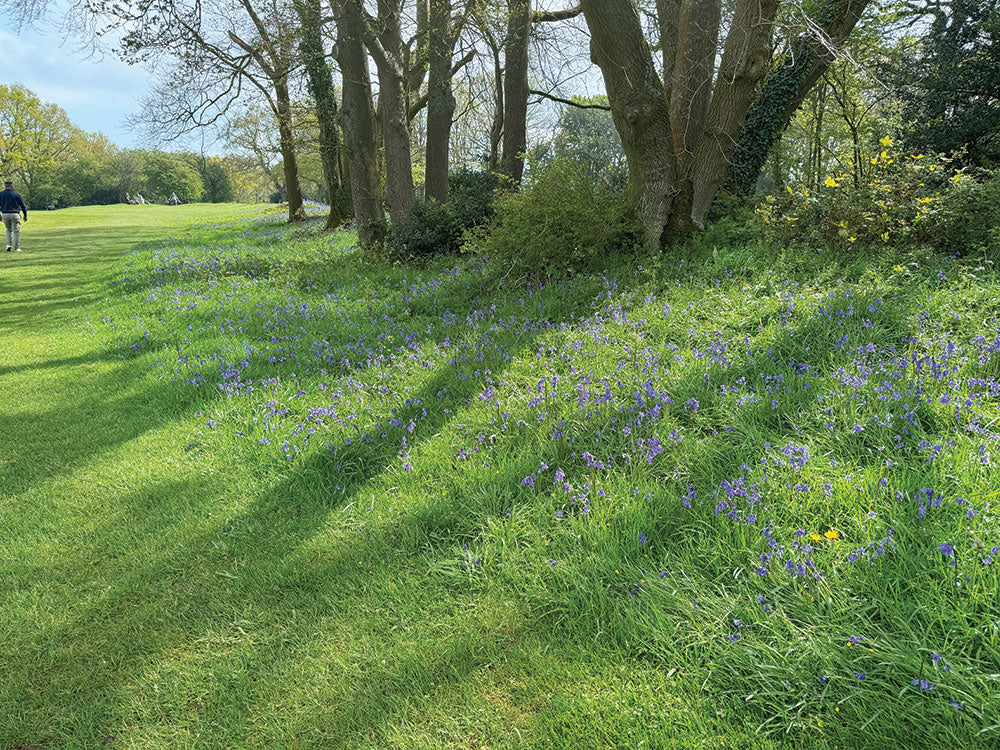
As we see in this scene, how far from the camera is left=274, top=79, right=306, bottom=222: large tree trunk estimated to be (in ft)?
62.1

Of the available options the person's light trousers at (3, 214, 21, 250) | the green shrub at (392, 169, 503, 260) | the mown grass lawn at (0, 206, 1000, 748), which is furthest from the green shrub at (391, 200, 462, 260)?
the person's light trousers at (3, 214, 21, 250)

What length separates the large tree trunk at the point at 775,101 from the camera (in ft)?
26.9

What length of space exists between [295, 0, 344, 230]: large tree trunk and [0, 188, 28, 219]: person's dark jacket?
932 cm

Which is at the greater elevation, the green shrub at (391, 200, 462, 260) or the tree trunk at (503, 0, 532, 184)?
the tree trunk at (503, 0, 532, 184)

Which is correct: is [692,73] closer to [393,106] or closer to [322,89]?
[393,106]

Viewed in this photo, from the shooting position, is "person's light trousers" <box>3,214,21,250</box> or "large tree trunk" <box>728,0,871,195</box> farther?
"person's light trousers" <box>3,214,21,250</box>

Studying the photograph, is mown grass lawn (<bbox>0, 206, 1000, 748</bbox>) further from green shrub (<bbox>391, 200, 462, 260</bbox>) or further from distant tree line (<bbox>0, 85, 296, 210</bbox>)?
distant tree line (<bbox>0, 85, 296, 210</bbox>)

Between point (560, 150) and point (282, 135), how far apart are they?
1879 cm

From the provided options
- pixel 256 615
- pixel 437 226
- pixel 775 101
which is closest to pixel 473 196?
pixel 437 226

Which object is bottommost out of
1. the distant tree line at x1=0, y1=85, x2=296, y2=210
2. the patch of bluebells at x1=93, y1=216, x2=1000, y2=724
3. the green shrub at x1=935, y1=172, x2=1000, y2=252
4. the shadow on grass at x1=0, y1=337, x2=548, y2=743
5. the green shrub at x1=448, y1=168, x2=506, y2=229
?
the shadow on grass at x1=0, y1=337, x2=548, y2=743

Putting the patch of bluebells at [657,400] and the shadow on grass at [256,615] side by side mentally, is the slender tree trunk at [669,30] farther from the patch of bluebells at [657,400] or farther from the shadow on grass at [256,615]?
the shadow on grass at [256,615]

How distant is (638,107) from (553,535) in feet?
20.4

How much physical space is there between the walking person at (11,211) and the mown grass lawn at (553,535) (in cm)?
1651

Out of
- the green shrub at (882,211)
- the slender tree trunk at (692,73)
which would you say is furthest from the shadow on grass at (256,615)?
the slender tree trunk at (692,73)
